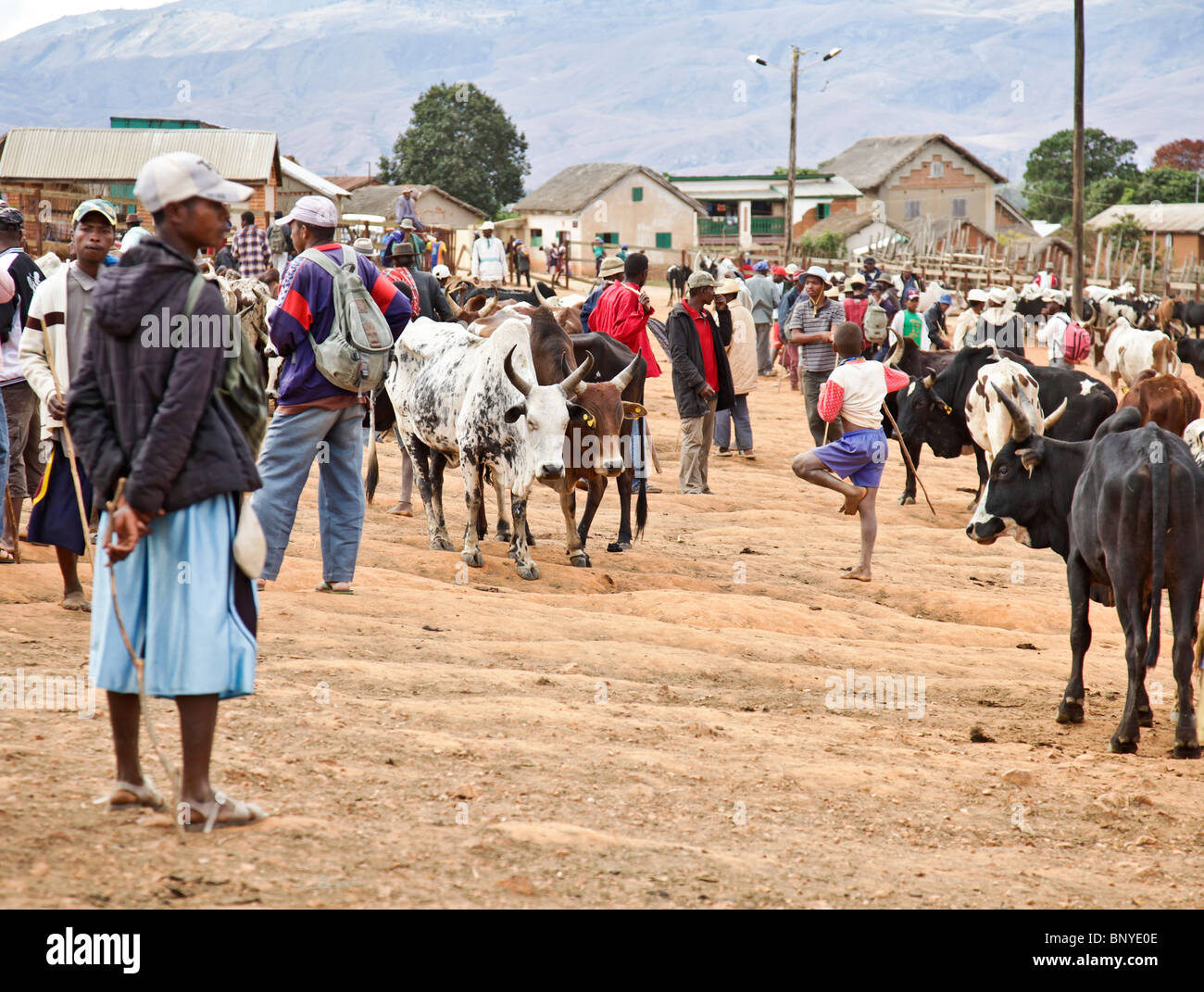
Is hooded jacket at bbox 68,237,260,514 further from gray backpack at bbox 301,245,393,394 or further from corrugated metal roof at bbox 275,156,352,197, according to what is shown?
corrugated metal roof at bbox 275,156,352,197

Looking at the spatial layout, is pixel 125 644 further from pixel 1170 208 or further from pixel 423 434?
pixel 1170 208

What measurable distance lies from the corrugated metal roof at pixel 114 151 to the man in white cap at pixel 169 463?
37787 mm

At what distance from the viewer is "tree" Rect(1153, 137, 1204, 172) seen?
117 m

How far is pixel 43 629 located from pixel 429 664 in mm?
2096

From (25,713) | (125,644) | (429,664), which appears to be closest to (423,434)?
(429,664)

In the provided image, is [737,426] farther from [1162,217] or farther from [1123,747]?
[1162,217]

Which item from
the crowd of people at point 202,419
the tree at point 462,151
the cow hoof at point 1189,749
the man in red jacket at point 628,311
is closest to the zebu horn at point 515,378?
the crowd of people at point 202,419

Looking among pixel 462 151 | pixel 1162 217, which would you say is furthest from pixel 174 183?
pixel 462 151

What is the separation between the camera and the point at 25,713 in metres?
5.87

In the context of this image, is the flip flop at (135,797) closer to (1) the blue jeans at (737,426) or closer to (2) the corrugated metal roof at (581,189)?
(1) the blue jeans at (737,426)

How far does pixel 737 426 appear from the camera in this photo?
1722cm

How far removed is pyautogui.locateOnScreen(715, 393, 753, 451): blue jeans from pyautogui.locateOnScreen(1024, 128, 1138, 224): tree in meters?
71.8

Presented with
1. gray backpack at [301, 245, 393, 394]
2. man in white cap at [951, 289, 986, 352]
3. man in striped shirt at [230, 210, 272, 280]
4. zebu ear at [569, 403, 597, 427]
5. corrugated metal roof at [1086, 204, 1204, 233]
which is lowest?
zebu ear at [569, 403, 597, 427]

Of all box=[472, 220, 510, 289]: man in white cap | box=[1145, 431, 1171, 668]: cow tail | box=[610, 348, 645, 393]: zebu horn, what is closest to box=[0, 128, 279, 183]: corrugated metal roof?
box=[472, 220, 510, 289]: man in white cap
